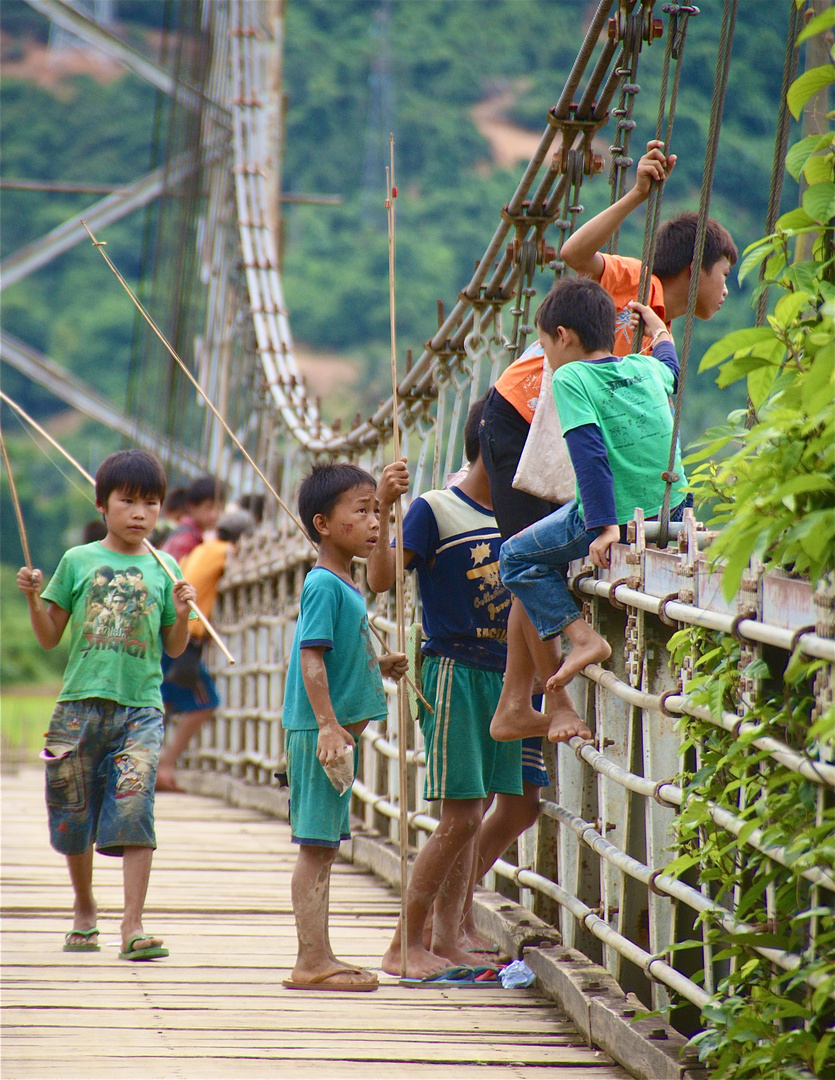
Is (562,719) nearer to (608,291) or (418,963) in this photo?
(418,963)

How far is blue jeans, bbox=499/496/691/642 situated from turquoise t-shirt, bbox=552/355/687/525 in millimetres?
48

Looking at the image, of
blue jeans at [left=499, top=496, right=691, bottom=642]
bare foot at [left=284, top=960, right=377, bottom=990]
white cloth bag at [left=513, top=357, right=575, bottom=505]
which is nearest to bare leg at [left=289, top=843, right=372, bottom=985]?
Answer: bare foot at [left=284, top=960, right=377, bottom=990]

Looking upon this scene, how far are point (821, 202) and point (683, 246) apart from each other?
3.45 ft

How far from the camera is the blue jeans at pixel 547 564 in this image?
1941 mm

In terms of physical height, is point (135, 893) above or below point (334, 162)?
below

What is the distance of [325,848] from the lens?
2.17m

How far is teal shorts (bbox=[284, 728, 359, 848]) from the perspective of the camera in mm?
2137

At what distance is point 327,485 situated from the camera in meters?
2.24

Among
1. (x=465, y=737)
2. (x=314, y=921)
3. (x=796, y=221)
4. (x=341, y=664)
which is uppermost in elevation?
(x=796, y=221)

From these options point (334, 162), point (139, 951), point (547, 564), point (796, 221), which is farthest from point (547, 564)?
point (334, 162)

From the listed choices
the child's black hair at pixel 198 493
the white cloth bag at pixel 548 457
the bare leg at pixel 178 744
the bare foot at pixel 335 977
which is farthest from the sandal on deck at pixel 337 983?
the child's black hair at pixel 198 493

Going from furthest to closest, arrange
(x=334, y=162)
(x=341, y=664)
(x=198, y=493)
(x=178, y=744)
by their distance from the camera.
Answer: (x=334, y=162), (x=198, y=493), (x=178, y=744), (x=341, y=664)

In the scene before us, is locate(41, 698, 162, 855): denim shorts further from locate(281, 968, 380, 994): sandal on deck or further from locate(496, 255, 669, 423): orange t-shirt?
locate(496, 255, 669, 423): orange t-shirt

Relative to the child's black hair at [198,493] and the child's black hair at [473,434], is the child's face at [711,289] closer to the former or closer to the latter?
the child's black hair at [473,434]
